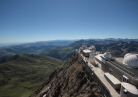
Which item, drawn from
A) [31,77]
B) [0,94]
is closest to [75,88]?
[0,94]

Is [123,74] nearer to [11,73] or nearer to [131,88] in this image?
[131,88]

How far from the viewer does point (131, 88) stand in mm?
15242

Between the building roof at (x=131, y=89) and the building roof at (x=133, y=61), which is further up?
the building roof at (x=133, y=61)

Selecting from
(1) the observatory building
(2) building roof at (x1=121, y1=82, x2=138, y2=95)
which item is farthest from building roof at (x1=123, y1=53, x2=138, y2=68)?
(2) building roof at (x1=121, y1=82, x2=138, y2=95)

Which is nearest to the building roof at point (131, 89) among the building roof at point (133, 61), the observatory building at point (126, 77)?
the observatory building at point (126, 77)

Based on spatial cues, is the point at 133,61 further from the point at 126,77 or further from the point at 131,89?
the point at 131,89

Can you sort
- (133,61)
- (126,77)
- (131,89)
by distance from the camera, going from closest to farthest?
(131,89)
(126,77)
(133,61)

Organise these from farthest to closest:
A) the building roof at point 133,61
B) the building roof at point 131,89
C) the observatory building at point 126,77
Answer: the building roof at point 133,61 < the observatory building at point 126,77 < the building roof at point 131,89

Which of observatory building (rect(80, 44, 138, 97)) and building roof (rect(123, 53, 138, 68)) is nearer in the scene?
observatory building (rect(80, 44, 138, 97))

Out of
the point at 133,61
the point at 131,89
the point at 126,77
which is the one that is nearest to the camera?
the point at 131,89

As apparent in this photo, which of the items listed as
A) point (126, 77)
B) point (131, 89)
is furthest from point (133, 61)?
point (131, 89)

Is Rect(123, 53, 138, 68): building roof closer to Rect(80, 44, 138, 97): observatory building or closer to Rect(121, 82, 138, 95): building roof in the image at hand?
Rect(80, 44, 138, 97): observatory building

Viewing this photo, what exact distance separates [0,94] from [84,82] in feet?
463

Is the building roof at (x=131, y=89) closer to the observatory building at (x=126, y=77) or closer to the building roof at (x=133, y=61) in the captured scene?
the observatory building at (x=126, y=77)
